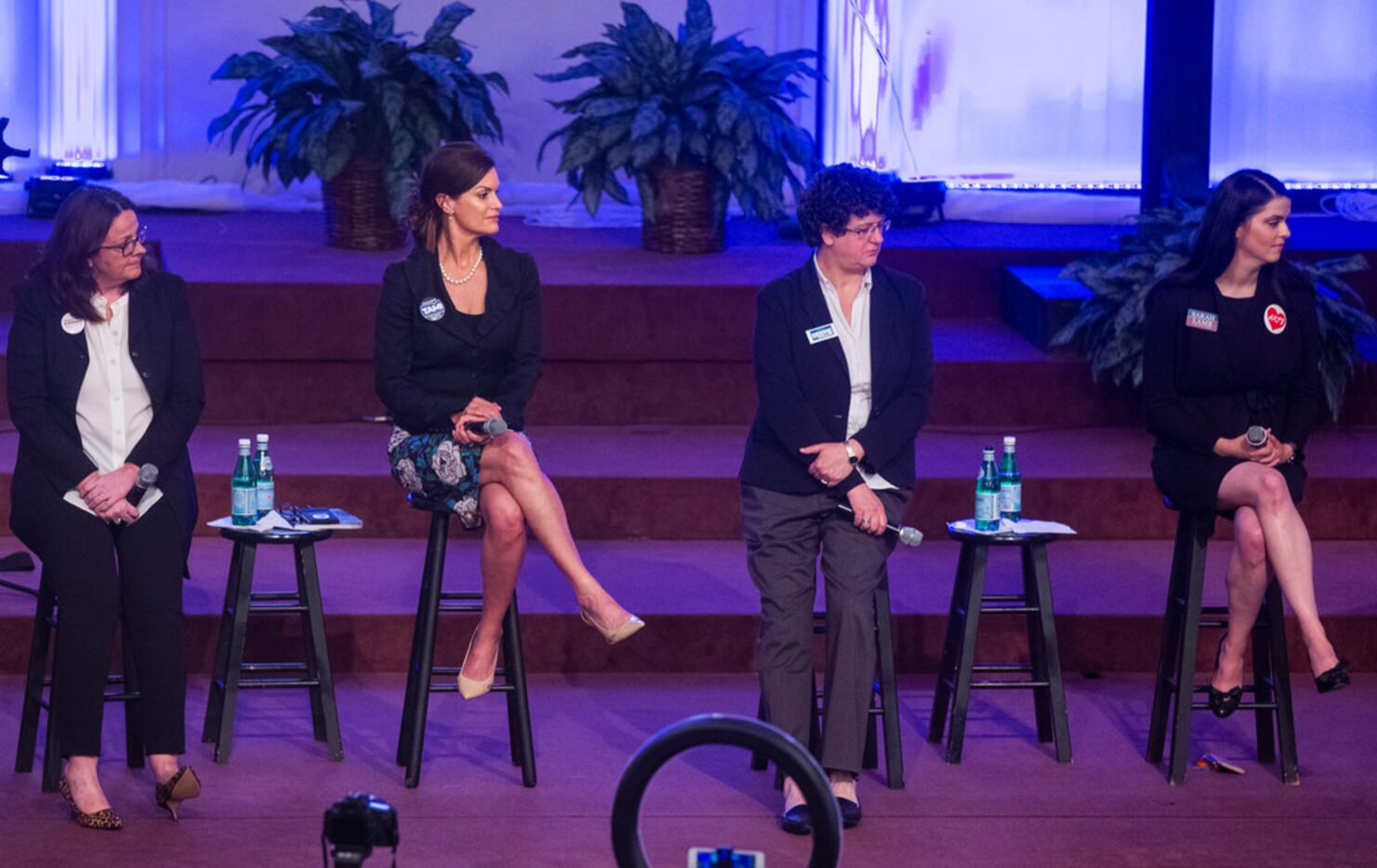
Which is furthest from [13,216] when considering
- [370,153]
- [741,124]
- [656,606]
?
[656,606]

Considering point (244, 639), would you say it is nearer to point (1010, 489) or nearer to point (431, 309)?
point (431, 309)

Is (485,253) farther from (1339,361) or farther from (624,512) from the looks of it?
(1339,361)

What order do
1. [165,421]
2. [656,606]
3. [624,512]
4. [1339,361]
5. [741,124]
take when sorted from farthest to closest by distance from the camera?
[741,124]
[1339,361]
[624,512]
[656,606]
[165,421]

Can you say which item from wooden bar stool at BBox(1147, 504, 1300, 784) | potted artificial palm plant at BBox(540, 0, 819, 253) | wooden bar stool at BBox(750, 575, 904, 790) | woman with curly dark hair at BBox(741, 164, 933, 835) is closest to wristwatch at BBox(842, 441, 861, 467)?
woman with curly dark hair at BBox(741, 164, 933, 835)

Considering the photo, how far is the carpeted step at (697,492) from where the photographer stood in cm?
603

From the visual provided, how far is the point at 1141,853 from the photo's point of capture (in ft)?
14.0

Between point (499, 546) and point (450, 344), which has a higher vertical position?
point (450, 344)

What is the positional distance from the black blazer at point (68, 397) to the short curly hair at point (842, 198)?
1.47m

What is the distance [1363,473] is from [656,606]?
230cm

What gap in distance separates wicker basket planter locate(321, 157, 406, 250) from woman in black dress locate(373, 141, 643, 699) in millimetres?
2958

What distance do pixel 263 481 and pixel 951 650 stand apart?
1.74m

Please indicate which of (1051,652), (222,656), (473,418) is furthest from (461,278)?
(1051,652)

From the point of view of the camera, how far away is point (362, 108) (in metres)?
7.56

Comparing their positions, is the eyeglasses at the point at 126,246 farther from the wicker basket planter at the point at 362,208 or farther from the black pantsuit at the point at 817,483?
the wicker basket planter at the point at 362,208
